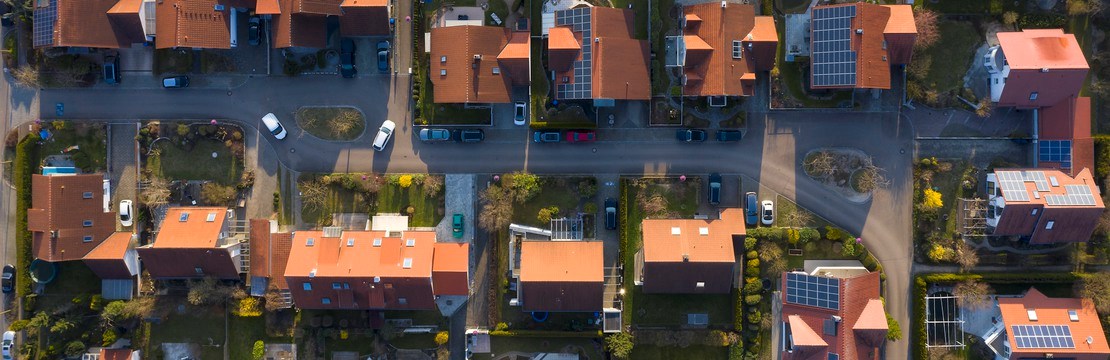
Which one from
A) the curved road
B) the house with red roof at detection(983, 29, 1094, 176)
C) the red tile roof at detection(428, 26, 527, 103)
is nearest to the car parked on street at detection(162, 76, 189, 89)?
the curved road

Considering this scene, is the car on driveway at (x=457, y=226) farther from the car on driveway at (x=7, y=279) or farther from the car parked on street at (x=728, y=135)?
the car on driveway at (x=7, y=279)

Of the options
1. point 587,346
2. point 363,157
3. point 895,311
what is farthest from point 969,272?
point 363,157

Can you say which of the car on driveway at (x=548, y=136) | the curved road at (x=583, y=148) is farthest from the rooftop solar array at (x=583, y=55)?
the curved road at (x=583, y=148)

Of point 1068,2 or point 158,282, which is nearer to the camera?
point 1068,2

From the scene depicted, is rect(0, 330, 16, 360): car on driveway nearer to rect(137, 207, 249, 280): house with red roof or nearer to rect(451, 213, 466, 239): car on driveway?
rect(137, 207, 249, 280): house with red roof

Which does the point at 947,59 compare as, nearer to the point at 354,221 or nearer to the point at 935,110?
the point at 935,110

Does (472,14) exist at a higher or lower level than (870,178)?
higher

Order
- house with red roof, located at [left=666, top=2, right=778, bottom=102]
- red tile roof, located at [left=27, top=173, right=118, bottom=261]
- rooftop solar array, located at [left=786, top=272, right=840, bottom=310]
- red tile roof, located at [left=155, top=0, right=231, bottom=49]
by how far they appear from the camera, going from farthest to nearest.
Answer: red tile roof, located at [left=27, top=173, right=118, bottom=261] < red tile roof, located at [left=155, top=0, right=231, bottom=49] < house with red roof, located at [left=666, top=2, right=778, bottom=102] < rooftop solar array, located at [left=786, top=272, right=840, bottom=310]
